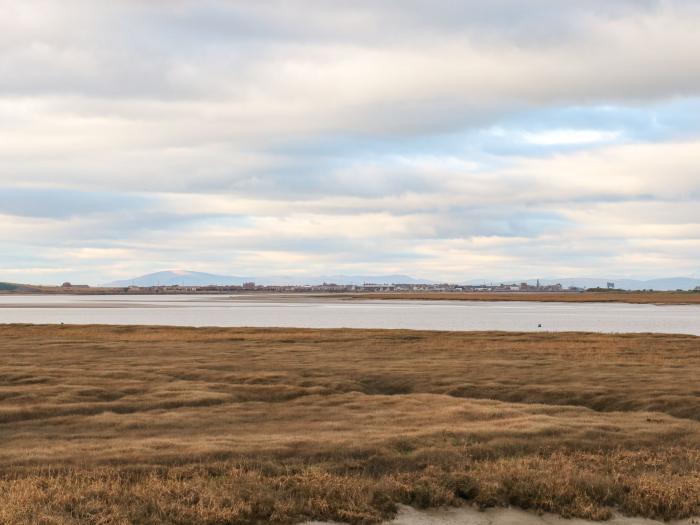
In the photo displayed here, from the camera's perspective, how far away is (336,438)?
20812 millimetres

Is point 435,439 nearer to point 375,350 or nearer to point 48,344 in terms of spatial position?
point 375,350

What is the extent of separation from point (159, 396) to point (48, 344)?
1171 inches

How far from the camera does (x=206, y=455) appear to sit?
1870cm

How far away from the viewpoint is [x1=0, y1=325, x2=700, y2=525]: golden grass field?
15633 millimetres

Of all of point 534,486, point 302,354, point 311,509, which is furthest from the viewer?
point 302,354

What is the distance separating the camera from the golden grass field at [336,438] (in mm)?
15633

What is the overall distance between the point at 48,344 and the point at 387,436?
40913 millimetres

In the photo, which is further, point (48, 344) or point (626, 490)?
point (48, 344)

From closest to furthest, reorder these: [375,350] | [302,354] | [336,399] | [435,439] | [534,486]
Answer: [534,486], [435,439], [336,399], [302,354], [375,350]

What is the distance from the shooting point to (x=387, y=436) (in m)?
20.9

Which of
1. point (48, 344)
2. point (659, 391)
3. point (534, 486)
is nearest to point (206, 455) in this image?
point (534, 486)

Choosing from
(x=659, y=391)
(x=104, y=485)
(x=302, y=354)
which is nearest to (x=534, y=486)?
(x=104, y=485)

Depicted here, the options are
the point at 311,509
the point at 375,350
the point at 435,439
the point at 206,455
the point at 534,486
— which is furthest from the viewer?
the point at 375,350

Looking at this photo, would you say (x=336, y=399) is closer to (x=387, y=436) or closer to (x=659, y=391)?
(x=387, y=436)
